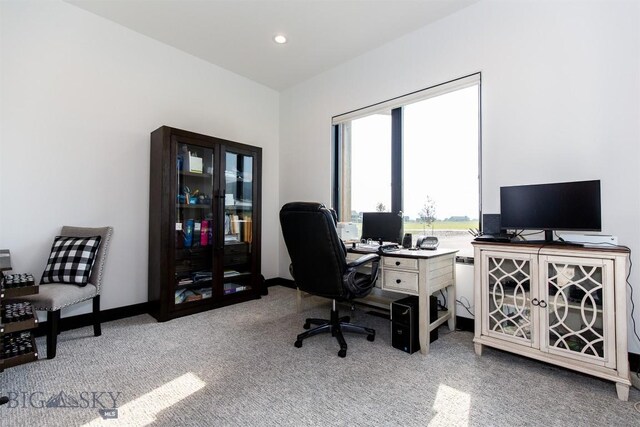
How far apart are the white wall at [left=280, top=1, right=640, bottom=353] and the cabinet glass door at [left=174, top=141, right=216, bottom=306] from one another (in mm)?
2347

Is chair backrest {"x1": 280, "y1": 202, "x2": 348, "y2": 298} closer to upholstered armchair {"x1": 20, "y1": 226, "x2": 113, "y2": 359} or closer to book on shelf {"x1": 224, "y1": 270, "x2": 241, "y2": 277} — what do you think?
book on shelf {"x1": 224, "y1": 270, "x2": 241, "y2": 277}

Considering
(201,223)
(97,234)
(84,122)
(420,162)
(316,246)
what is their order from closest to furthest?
(316,246)
(97,234)
(84,122)
(420,162)
(201,223)

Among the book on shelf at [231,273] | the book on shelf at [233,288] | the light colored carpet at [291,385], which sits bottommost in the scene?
the light colored carpet at [291,385]

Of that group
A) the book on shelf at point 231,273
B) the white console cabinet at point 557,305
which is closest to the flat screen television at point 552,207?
the white console cabinet at point 557,305

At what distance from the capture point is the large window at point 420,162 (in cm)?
283

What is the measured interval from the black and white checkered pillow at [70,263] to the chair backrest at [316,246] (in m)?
1.71

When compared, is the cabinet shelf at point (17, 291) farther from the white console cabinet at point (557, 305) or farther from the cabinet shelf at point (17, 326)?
the white console cabinet at point (557, 305)

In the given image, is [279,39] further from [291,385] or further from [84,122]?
[291,385]

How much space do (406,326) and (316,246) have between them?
0.96 meters

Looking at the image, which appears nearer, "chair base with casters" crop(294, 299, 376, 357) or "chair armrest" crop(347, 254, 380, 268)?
"chair armrest" crop(347, 254, 380, 268)

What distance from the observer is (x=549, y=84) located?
2285mm

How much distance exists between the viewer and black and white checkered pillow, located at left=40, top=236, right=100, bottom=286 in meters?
2.41

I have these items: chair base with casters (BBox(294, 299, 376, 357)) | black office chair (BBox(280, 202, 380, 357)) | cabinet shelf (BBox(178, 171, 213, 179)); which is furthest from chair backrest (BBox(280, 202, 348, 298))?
cabinet shelf (BBox(178, 171, 213, 179))

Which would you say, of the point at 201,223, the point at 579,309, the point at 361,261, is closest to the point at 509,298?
the point at 579,309
